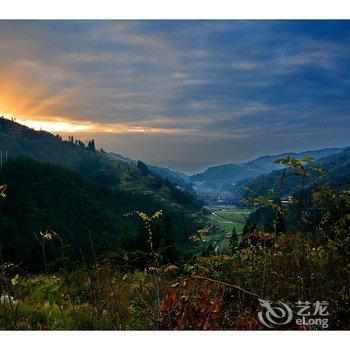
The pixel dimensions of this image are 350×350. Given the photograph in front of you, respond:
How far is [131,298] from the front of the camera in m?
5.76

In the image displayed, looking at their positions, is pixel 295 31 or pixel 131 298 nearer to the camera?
pixel 131 298

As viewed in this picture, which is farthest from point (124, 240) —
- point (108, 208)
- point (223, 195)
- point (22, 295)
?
point (108, 208)

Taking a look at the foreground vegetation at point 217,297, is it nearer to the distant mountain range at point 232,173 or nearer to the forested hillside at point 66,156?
the distant mountain range at point 232,173

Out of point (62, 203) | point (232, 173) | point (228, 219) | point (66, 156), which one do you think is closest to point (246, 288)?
point (228, 219)

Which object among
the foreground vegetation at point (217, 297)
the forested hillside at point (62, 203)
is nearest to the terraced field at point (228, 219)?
the foreground vegetation at point (217, 297)

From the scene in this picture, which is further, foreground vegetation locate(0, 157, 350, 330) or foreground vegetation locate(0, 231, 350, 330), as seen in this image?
foreground vegetation locate(0, 157, 350, 330)

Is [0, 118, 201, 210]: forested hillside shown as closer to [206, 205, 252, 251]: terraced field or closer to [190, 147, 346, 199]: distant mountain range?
[190, 147, 346, 199]: distant mountain range

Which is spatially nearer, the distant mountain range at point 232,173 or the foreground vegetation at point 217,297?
the foreground vegetation at point 217,297

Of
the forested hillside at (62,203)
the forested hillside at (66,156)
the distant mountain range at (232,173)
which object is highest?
the forested hillside at (66,156)

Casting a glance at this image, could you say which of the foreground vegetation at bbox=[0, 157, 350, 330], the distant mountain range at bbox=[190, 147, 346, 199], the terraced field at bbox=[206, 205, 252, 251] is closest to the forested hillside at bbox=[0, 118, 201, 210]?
the distant mountain range at bbox=[190, 147, 346, 199]

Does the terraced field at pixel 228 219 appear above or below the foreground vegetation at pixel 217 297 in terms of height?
above

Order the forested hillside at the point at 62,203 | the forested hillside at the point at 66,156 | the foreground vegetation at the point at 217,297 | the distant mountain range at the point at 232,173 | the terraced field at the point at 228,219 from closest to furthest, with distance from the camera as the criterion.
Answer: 1. the foreground vegetation at the point at 217,297
2. the terraced field at the point at 228,219
3. the distant mountain range at the point at 232,173
4. the forested hillside at the point at 62,203
5. the forested hillside at the point at 66,156

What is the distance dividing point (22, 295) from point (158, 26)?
13.2ft
